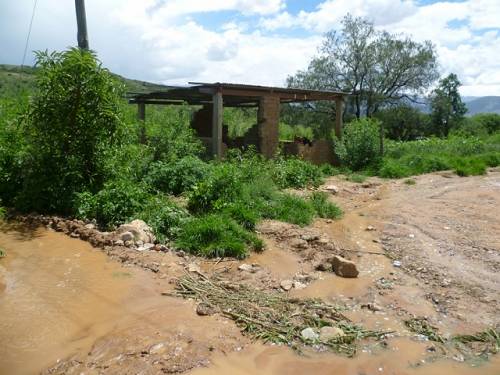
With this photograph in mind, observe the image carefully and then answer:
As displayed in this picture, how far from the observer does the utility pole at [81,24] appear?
32.2 feet

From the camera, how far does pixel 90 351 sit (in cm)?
387

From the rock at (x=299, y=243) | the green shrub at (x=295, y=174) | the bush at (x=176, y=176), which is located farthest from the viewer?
the green shrub at (x=295, y=174)

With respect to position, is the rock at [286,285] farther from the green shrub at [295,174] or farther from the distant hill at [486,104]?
the distant hill at [486,104]

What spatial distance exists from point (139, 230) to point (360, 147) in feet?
30.0

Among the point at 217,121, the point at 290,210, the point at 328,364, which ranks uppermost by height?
the point at 217,121

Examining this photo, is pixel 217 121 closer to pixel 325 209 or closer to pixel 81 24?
pixel 81 24

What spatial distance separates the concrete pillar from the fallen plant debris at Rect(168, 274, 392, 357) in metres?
8.14

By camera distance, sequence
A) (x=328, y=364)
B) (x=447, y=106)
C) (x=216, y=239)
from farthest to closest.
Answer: (x=447, y=106), (x=216, y=239), (x=328, y=364)

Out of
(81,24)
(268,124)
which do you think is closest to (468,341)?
(81,24)

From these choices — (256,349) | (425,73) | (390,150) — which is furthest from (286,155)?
(425,73)

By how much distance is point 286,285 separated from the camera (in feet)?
17.4

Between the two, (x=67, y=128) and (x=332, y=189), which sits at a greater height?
(x=67, y=128)

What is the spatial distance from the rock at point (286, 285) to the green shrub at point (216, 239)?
92 cm

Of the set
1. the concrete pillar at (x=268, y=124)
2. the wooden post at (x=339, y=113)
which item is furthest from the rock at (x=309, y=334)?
the wooden post at (x=339, y=113)
